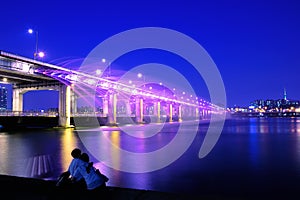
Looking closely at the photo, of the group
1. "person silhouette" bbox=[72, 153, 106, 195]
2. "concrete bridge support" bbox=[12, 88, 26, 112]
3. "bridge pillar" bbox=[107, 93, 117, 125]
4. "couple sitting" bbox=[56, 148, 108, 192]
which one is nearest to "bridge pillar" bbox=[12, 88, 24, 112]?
"concrete bridge support" bbox=[12, 88, 26, 112]

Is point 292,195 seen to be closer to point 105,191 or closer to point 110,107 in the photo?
point 105,191

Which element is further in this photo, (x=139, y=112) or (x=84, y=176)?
(x=139, y=112)

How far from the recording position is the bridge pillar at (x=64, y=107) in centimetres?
5631

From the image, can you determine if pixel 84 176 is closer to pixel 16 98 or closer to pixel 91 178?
pixel 91 178

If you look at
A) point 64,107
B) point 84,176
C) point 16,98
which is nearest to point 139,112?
point 16,98

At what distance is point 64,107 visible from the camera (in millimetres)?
56594

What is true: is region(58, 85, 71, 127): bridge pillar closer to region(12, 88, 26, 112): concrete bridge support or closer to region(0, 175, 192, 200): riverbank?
region(12, 88, 26, 112): concrete bridge support

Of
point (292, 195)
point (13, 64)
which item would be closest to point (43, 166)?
point (292, 195)

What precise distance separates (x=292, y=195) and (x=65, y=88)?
53.3 meters

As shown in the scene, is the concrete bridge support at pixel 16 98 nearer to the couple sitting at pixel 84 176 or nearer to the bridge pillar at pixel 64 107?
the bridge pillar at pixel 64 107

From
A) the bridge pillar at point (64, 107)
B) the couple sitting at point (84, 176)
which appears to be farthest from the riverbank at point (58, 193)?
the bridge pillar at point (64, 107)

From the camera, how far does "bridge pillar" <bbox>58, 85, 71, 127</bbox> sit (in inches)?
2217

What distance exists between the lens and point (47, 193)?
266 inches

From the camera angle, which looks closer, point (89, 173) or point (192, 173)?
point (89, 173)
